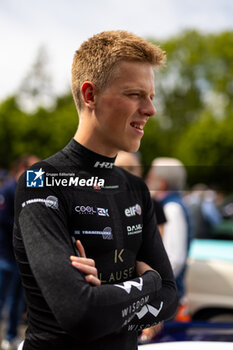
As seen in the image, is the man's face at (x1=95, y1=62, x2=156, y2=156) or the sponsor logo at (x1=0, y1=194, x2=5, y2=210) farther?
the sponsor logo at (x1=0, y1=194, x2=5, y2=210)

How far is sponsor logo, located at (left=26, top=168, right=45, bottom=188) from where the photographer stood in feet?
3.95

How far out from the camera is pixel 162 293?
4.66 feet

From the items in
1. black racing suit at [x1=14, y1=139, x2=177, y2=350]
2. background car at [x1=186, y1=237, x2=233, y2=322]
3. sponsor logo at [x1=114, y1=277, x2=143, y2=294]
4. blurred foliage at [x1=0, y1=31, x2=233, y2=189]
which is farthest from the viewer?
blurred foliage at [x1=0, y1=31, x2=233, y2=189]

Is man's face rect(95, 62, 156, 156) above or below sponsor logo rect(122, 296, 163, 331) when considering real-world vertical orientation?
above

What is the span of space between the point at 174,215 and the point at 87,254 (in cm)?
218

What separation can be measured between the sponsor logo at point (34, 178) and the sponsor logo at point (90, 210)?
0.13 metres

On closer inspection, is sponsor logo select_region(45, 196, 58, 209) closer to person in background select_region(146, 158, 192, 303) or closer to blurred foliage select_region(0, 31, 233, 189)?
person in background select_region(146, 158, 192, 303)

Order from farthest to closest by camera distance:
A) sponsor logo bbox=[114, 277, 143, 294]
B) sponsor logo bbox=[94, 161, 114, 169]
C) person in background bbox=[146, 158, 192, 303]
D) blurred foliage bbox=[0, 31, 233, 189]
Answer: blurred foliage bbox=[0, 31, 233, 189], person in background bbox=[146, 158, 192, 303], sponsor logo bbox=[94, 161, 114, 169], sponsor logo bbox=[114, 277, 143, 294]

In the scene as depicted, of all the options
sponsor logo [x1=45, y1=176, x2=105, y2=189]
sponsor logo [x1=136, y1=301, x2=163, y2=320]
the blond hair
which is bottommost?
sponsor logo [x1=136, y1=301, x2=163, y2=320]

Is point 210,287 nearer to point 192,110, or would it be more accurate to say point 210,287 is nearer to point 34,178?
point 34,178

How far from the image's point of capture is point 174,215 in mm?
3344

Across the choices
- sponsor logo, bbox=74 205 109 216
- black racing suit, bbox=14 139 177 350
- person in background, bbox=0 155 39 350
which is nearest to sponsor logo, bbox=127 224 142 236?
black racing suit, bbox=14 139 177 350

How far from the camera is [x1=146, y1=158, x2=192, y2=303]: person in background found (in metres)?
3.29

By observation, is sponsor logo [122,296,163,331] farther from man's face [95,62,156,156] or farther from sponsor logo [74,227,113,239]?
man's face [95,62,156,156]
